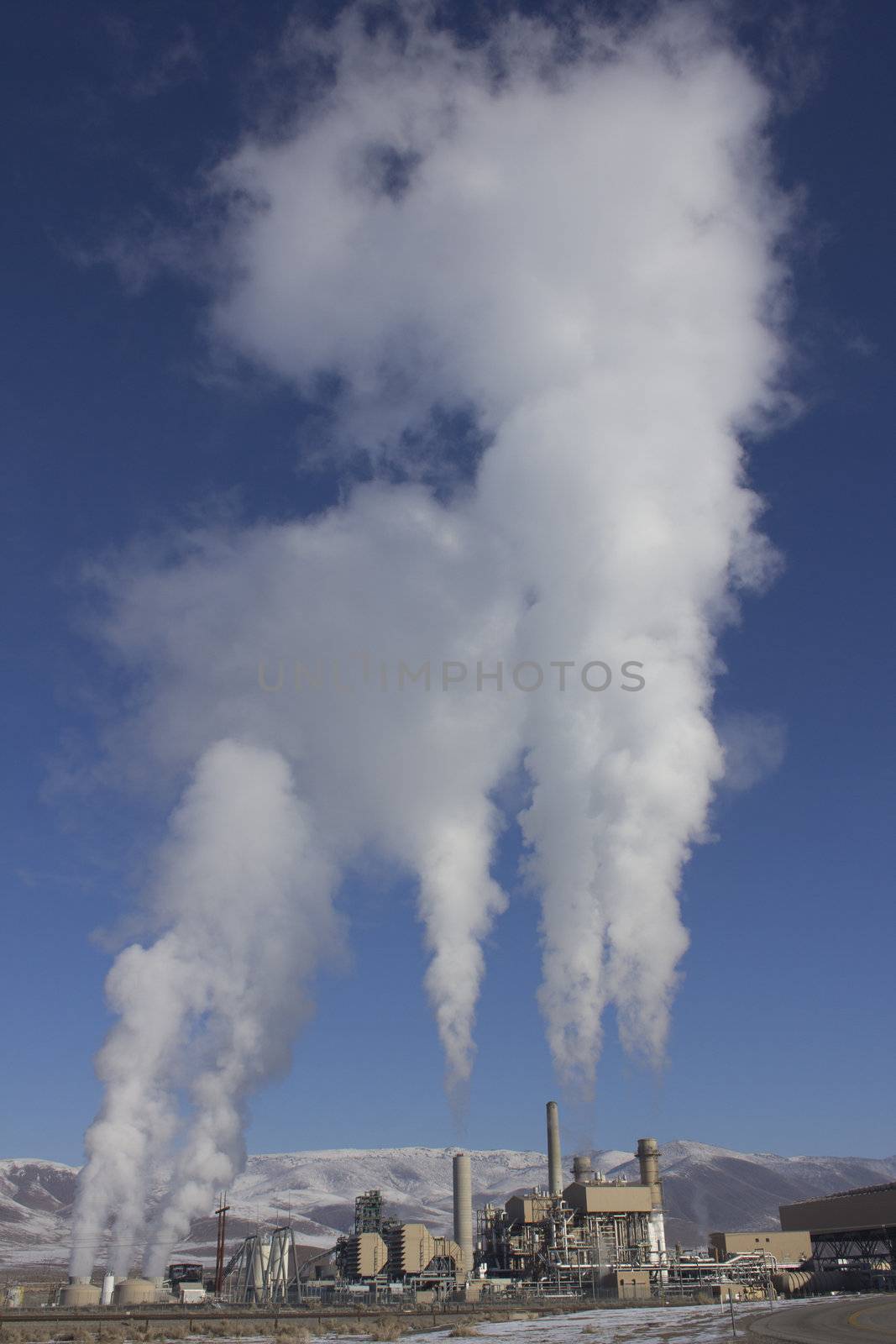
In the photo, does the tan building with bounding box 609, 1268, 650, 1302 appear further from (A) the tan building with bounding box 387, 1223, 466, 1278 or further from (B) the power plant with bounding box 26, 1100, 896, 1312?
(A) the tan building with bounding box 387, 1223, 466, 1278

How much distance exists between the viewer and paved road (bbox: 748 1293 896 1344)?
48844mm

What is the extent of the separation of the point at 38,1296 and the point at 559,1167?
7783 cm

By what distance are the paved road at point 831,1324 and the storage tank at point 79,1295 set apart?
305ft

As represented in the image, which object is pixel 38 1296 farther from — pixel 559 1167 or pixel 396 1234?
pixel 559 1167

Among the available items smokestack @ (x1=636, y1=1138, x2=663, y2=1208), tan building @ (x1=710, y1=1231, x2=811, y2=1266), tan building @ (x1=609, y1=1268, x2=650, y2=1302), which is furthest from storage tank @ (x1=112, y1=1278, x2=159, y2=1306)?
tan building @ (x1=710, y1=1231, x2=811, y2=1266)

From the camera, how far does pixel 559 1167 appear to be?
157125 millimetres

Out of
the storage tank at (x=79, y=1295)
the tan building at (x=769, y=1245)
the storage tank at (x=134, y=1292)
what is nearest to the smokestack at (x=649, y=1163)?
the tan building at (x=769, y=1245)

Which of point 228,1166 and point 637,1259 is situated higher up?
point 228,1166

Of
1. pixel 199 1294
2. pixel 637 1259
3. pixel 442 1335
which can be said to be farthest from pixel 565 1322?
pixel 199 1294

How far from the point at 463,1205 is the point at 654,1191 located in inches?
1123

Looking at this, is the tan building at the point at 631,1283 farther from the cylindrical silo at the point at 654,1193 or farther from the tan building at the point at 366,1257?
the tan building at the point at 366,1257

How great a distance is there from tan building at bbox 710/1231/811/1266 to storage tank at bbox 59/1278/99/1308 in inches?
3120

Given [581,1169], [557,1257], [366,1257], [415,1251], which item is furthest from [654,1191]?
[366,1257]

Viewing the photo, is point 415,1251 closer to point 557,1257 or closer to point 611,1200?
point 557,1257
